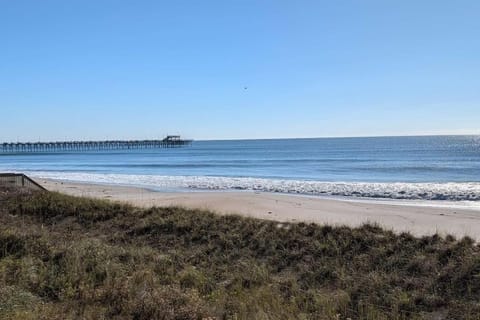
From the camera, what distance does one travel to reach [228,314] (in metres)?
5.77

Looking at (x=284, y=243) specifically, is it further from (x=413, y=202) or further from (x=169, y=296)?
(x=413, y=202)

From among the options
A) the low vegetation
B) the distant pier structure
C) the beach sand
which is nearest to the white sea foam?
the beach sand

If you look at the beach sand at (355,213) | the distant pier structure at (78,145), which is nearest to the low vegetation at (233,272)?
the beach sand at (355,213)

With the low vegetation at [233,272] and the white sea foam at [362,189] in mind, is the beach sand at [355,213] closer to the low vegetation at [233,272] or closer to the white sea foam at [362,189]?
the white sea foam at [362,189]

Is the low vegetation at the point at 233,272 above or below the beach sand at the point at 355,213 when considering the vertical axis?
above

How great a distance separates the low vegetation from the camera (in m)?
5.82

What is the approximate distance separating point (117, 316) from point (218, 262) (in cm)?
353

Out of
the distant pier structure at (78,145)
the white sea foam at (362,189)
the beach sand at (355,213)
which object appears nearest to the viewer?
the beach sand at (355,213)

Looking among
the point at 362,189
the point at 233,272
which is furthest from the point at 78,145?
the point at 233,272

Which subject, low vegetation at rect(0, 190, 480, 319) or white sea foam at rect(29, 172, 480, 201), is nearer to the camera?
low vegetation at rect(0, 190, 480, 319)

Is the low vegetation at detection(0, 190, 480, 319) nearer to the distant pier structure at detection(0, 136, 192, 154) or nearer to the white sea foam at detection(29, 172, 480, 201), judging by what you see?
the white sea foam at detection(29, 172, 480, 201)

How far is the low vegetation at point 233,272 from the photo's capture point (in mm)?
5824

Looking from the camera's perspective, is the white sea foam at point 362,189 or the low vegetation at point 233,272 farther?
the white sea foam at point 362,189

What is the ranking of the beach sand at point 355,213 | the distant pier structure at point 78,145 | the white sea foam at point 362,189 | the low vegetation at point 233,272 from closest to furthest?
the low vegetation at point 233,272 < the beach sand at point 355,213 < the white sea foam at point 362,189 < the distant pier structure at point 78,145
